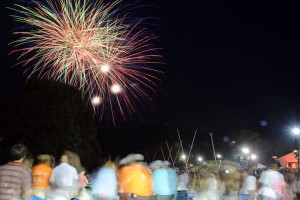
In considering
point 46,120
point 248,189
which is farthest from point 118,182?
point 46,120

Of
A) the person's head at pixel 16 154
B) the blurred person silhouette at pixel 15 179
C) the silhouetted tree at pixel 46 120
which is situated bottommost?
the blurred person silhouette at pixel 15 179

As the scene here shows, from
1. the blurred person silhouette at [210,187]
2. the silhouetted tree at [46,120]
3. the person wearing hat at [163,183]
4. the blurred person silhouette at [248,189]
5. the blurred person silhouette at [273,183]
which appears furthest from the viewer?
the silhouetted tree at [46,120]

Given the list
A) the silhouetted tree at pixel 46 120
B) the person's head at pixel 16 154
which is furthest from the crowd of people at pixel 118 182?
the silhouetted tree at pixel 46 120

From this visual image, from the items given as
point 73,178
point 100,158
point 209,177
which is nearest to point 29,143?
point 100,158

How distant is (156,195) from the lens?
11125mm

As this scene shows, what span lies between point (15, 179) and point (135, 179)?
3699mm

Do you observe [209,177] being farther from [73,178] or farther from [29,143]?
[29,143]

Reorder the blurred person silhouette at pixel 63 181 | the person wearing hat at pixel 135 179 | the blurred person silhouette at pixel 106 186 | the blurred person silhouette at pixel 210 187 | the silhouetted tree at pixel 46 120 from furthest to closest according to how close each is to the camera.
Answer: the silhouetted tree at pixel 46 120, the blurred person silhouette at pixel 210 187, the blurred person silhouette at pixel 106 186, the person wearing hat at pixel 135 179, the blurred person silhouette at pixel 63 181

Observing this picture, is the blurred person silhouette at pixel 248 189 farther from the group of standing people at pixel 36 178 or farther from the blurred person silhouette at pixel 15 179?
the blurred person silhouette at pixel 15 179

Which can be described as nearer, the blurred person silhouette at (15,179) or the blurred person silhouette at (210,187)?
the blurred person silhouette at (15,179)

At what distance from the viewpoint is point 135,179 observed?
379 inches

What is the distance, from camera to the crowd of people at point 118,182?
6527 millimetres

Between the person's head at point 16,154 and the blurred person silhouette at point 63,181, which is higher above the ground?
the person's head at point 16,154

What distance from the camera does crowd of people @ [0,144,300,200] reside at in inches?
257
